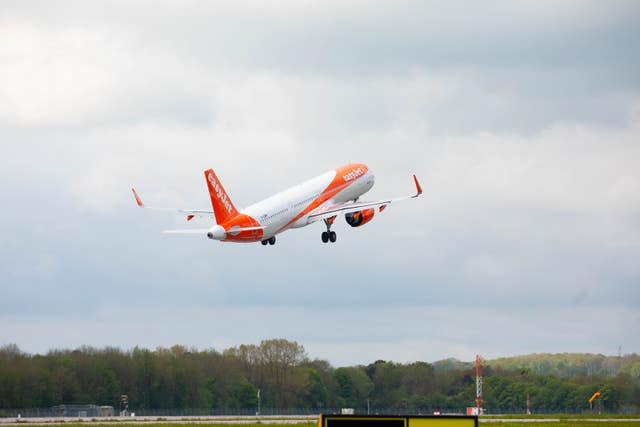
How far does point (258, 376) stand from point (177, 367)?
36.7 ft

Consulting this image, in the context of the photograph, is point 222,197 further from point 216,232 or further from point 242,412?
point 242,412

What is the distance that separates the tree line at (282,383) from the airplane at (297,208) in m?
25.0

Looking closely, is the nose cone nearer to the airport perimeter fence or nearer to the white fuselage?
the white fuselage

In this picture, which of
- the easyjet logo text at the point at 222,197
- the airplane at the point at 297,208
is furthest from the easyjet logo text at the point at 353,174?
the easyjet logo text at the point at 222,197

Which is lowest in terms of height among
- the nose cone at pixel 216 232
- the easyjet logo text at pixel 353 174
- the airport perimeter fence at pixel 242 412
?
the airport perimeter fence at pixel 242 412

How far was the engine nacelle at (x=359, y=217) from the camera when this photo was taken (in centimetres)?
11931

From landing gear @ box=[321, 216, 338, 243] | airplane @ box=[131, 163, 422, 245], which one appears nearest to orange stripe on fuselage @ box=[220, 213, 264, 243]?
airplane @ box=[131, 163, 422, 245]

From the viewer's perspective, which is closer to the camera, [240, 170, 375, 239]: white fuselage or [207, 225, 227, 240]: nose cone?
[207, 225, 227, 240]: nose cone

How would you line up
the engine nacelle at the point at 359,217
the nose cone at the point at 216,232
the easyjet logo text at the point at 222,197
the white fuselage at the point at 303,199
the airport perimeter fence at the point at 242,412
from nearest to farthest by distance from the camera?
the nose cone at the point at 216,232 < the easyjet logo text at the point at 222,197 < the white fuselage at the point at 303,199 < the airport perimeter fence at the point at 242,412 < the engine nacelle at the point at 359,217

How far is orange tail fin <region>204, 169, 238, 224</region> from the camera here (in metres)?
99.9

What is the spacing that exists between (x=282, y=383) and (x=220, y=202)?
44180mm

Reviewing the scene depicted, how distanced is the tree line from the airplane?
24993 mm

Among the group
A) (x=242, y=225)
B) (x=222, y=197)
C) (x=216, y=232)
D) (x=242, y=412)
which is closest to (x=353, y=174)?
(x=242, y=225)

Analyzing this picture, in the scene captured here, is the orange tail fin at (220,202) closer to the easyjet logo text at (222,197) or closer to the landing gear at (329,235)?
the easyjet logo text at (222,197)
